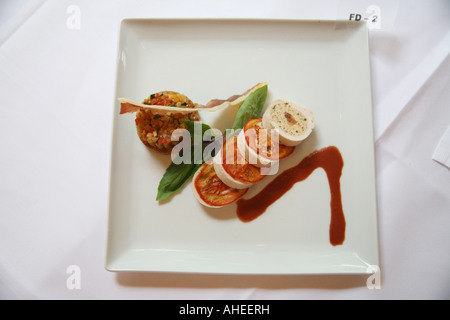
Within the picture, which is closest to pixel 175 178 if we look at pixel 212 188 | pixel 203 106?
pixel 212 188

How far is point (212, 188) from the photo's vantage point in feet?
5.80

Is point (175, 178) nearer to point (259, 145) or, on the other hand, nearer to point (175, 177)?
point (175, 177)

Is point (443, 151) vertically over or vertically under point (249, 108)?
under

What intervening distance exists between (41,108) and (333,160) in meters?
1.92

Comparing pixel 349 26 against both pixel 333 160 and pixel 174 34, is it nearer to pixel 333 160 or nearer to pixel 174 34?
pixel 333 160

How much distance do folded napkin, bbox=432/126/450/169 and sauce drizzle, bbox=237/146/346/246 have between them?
2.05ft

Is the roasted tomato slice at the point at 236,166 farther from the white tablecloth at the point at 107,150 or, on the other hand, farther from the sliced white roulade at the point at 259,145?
the white tablecloth at the point at 107,150

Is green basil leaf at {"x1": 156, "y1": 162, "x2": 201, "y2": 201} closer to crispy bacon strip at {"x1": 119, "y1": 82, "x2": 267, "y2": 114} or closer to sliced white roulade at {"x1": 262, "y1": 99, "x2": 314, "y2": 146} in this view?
crispy bacon strip at {"x1": 119, "y1": 82, "x2": 267, "y2": 114}

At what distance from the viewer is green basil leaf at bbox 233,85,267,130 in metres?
1.79

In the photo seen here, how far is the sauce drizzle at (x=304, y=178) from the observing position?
1800mm

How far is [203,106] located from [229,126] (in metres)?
0.21

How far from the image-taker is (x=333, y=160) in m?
1.85

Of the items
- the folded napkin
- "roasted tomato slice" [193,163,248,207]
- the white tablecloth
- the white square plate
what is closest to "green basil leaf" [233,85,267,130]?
the white square plate
